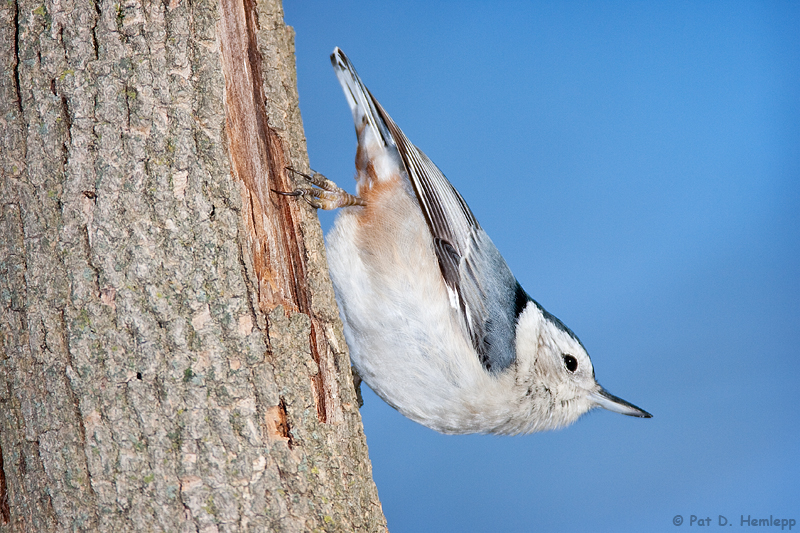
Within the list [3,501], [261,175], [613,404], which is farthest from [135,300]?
[613,404]

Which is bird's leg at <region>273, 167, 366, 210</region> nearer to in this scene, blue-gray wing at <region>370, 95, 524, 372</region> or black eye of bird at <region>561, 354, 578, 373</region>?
blue-gray wing at <region>370, 95, 524, 372</region>

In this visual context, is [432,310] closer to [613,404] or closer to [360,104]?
[360,104]

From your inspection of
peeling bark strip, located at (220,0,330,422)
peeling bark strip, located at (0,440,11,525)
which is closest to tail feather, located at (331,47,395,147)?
peeling bark strip, located at (220,0,330,422)

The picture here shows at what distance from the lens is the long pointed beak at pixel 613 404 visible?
2154 millimetres

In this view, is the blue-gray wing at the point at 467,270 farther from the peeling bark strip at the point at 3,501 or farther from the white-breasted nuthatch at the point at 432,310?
the peeling bark strip at the point at 3,501

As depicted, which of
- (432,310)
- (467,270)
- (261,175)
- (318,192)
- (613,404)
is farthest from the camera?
(613,404)

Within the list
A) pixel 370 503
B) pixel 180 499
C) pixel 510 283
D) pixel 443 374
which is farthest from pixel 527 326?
pixel 180 499

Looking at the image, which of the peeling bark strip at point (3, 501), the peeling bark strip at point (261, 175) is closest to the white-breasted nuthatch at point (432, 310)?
the peeling bark strip at point (261, 175)

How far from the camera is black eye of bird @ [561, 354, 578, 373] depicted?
6.67ft

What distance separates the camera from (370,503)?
4.62 feet

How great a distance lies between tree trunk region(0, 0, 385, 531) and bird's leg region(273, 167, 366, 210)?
197 millimetres

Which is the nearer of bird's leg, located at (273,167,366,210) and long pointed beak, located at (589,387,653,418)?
bird's leg, located at (273,167,366,210)

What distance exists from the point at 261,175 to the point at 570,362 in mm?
1266

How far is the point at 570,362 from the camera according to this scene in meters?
2.04
